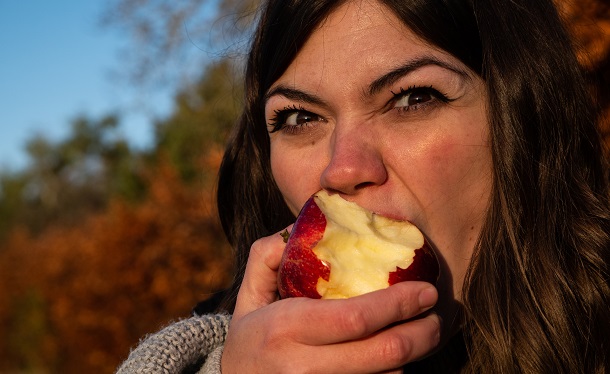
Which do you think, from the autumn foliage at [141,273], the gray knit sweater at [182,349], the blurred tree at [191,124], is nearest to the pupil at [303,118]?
the gray knit sweater at [182,349]

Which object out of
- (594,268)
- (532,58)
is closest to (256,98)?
(532,58)

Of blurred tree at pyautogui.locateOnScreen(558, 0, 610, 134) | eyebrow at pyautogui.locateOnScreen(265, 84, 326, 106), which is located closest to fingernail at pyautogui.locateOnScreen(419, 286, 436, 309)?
eyebrow at pyautogui.locateOnScreen(265, 84, 326, 106)

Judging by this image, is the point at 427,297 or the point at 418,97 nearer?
the point at 427,297

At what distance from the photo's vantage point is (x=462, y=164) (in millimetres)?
1872

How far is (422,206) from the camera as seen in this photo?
1.82 m

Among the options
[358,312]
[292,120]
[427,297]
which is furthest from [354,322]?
[292,120]

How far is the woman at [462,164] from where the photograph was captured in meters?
1.83

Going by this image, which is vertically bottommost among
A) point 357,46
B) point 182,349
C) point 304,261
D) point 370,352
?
point 182,349

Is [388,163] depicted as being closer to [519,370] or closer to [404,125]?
[404,125]

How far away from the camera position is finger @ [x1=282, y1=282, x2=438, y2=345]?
1.38m

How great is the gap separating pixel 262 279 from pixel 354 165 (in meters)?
0.37

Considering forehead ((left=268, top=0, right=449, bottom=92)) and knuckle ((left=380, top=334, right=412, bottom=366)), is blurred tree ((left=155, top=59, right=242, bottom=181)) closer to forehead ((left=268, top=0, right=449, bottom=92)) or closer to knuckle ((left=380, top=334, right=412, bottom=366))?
forehead ((left=268, top=0, right=449, bottom=92))

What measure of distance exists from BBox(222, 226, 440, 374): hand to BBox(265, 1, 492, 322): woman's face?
38 centimetres

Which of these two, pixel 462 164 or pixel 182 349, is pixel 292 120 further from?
pixel 182 349
